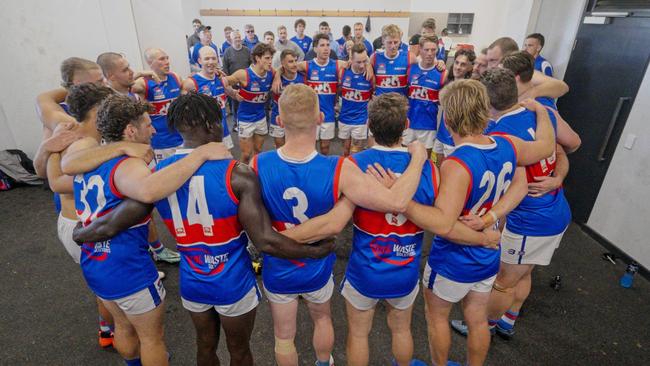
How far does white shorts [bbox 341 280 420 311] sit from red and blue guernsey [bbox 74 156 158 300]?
1.09 meters

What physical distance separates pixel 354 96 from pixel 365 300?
3772mm

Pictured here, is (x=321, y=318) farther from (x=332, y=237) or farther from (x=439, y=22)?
(x=439, y=22)

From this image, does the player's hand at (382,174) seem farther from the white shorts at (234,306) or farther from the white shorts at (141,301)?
the white shorts at (141,301)

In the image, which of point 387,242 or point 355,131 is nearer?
point 387,242

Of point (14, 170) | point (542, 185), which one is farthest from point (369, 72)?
point (14, 170)

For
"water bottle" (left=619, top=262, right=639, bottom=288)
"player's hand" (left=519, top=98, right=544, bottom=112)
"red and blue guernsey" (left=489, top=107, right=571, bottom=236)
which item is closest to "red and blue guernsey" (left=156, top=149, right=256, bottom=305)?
"red and blue guernsey" (left=489, top=107, right=571, bottom=236)

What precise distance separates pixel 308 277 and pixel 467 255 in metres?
0.86

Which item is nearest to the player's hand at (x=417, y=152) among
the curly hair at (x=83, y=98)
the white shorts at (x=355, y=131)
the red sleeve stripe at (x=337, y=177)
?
the red sleeve stripe at (x=337, y=177)

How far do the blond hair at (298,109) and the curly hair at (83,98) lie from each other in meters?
1.17

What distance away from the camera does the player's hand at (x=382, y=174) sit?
1672mm

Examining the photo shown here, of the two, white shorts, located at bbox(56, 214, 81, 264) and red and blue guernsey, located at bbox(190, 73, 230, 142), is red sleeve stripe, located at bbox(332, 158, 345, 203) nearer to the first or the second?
white shorts, located at bbox(56, 214, 81, 264)

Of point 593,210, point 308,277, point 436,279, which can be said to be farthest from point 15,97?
point 593,210

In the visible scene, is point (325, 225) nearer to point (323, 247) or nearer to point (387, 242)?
point (323, 247)

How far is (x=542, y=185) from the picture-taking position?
226 centimetres
